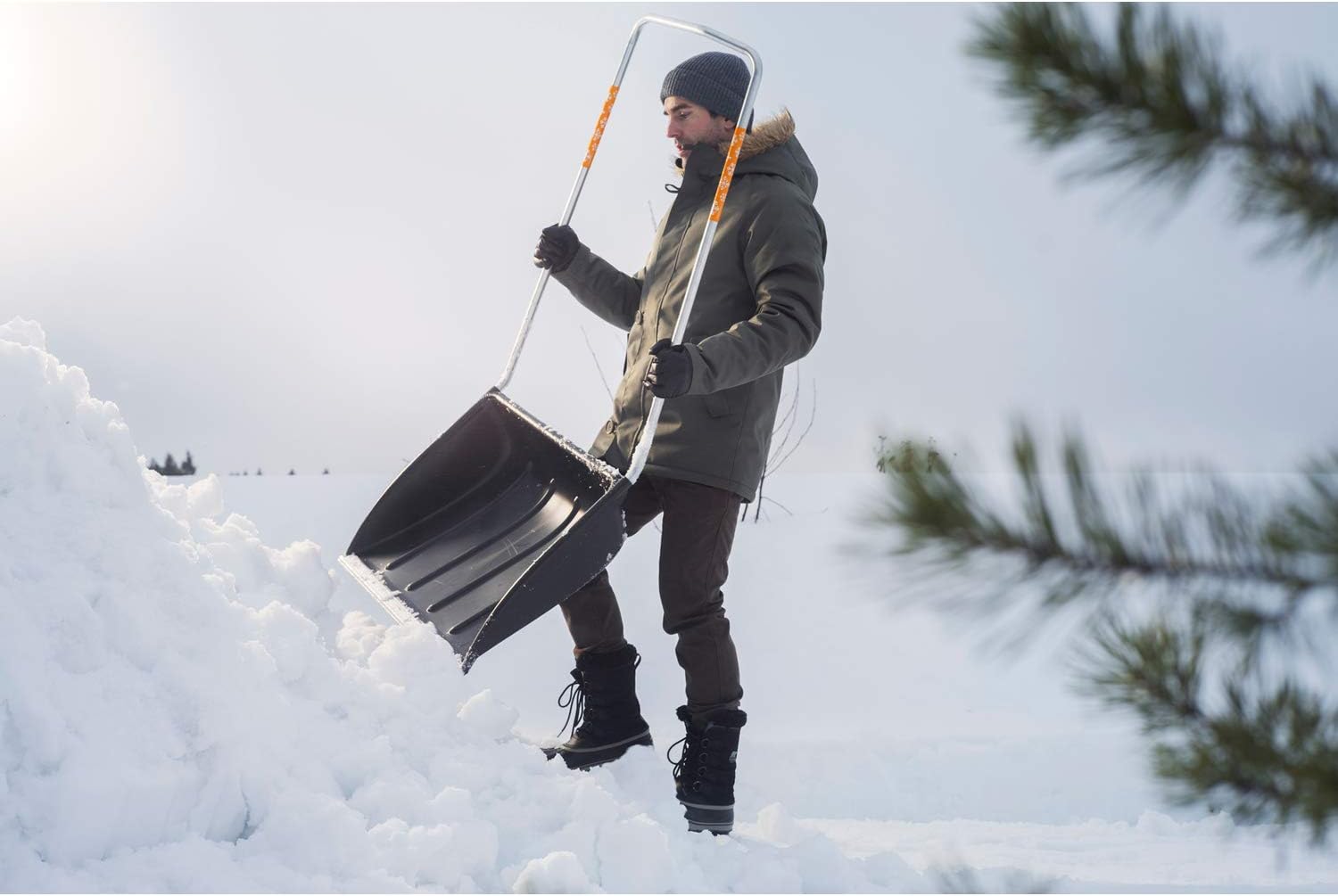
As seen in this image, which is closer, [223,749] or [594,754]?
[223,749]

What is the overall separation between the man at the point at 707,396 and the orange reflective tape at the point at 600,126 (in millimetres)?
297

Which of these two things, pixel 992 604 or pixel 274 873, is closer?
pixel 992 604

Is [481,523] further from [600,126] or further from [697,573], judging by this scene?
[600,126]

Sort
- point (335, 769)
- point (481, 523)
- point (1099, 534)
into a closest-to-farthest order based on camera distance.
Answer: point (1099, 534)
point (335, 769)
point (481, 523)

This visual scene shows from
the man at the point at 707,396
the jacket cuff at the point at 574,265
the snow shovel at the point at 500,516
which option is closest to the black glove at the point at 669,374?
the man at the point at 707,396

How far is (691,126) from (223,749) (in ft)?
6.36

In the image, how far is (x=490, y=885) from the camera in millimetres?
2500

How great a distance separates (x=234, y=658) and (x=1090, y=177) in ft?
6.83

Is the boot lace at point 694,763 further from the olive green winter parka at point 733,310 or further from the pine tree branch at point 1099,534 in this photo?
the pine tree branch at point 1099,534

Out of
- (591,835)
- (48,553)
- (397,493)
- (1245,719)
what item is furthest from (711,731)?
(1245,719)

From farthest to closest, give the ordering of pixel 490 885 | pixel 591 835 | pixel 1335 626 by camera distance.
A: 1. pixel 591 835
2. pixel 490 885
3. pixel 1335 626

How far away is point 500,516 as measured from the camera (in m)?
3.49

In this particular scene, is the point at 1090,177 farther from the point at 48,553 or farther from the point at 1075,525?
the point at 48,553

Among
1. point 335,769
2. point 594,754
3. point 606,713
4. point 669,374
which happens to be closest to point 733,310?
point 669,374
